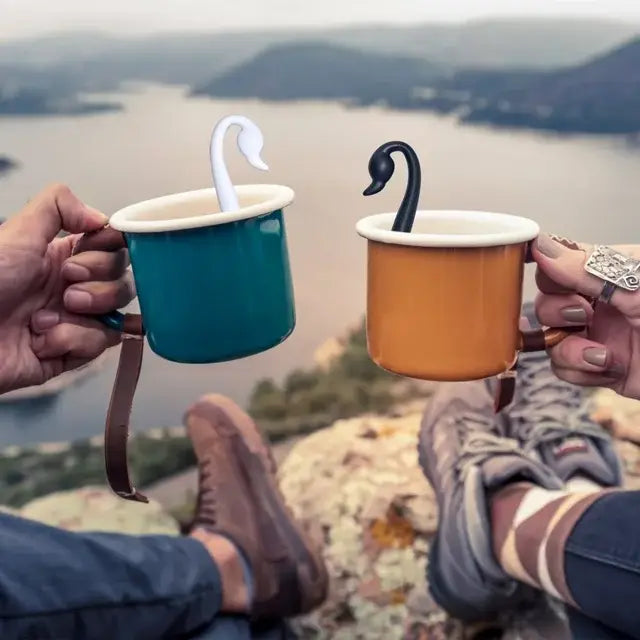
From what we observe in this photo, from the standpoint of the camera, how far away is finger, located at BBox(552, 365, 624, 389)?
2.24 feet

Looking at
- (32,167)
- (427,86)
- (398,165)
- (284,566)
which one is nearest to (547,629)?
(284,566)

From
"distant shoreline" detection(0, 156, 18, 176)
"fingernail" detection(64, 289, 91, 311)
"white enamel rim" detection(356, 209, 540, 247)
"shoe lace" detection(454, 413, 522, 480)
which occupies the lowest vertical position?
"shoe lace" detection(454, 413, 522, 480)

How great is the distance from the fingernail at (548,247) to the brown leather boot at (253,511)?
0.66m

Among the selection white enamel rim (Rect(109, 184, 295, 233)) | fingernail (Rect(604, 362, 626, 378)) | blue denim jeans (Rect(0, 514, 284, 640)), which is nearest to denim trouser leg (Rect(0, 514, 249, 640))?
blue denim jeans (Rect(0, 514, 284, 640))

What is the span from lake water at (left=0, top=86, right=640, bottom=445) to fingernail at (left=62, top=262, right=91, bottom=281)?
1.50ft

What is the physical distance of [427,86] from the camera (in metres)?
1.11

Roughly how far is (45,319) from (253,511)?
1.74ft

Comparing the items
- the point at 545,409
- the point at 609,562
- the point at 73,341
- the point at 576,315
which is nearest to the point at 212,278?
the point at 73,341

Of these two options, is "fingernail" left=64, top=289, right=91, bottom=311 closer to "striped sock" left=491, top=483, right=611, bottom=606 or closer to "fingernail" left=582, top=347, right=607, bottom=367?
"fingernail" left=582, top=347, right=607, bottom=367

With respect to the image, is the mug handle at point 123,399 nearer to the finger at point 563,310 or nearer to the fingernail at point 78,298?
the fingernail at point 78,298

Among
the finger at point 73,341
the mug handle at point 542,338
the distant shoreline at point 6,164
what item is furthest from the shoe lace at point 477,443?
the distant shoreline at point 6,164

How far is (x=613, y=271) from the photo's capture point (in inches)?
24.2

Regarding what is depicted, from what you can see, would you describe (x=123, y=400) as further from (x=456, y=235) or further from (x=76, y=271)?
(x=456, y=235)

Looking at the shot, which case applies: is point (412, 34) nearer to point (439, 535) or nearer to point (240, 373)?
point (240, 373)
